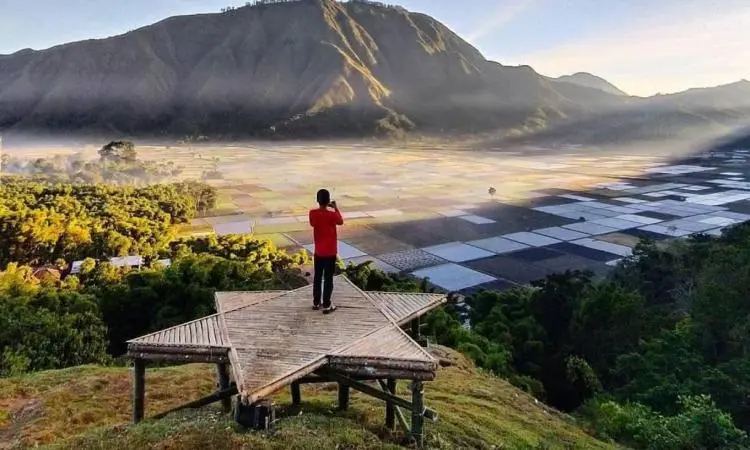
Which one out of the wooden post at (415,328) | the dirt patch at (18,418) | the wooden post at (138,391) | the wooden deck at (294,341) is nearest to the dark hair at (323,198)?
the wooden deck at (294,341)

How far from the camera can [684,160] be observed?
130m

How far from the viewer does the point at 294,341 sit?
8375 millimetres

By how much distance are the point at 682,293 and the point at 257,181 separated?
251ft

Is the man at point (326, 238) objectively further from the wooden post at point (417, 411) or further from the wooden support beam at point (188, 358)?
the wooden post at point (417, 411)

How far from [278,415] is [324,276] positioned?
2512mm

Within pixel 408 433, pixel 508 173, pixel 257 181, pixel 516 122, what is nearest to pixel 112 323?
pixel 408 433

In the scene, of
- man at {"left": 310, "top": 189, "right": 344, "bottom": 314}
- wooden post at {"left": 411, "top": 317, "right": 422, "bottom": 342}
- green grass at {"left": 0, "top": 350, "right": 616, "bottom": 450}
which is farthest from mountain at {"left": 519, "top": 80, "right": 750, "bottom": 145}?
man at {"left": 310, "top": 189, "right": 344, "bottom": 314}

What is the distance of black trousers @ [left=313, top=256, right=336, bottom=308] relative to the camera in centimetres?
974

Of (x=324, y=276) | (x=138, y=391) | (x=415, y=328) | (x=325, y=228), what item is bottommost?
(x=138, y=391)

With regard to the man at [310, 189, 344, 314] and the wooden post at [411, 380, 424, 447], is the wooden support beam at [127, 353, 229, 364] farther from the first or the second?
the wooden post at [411, 380, 424, 447]

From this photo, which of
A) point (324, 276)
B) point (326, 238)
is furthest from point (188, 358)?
point (326, 238)

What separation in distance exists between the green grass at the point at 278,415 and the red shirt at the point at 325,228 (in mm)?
2795

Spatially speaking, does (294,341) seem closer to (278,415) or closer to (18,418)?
(278,415)

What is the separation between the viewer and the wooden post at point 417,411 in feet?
25.5
